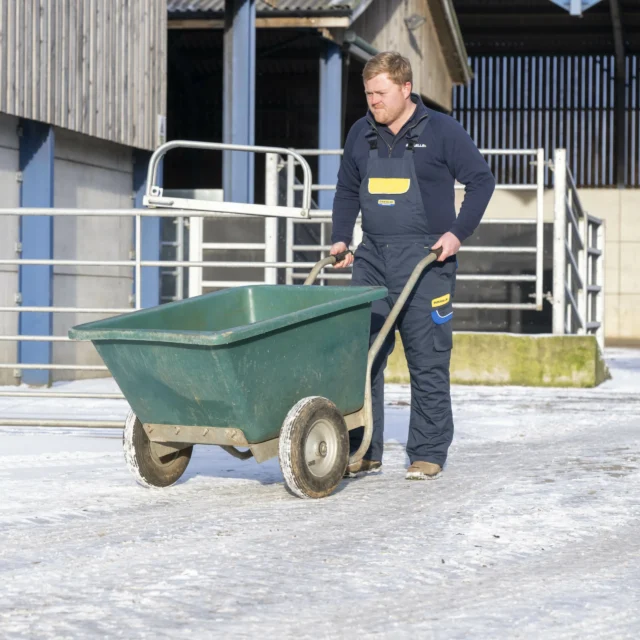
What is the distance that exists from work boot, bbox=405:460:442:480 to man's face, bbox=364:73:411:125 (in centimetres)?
146

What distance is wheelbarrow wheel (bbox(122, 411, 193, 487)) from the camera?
519cm

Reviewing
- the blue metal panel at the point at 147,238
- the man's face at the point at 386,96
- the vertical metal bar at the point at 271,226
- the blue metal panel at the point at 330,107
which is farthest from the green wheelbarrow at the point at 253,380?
the blue metal panel at the point at 330,107

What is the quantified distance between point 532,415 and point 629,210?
14.3m

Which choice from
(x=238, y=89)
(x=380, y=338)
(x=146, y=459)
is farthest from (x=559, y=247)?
(x=146, y=459)

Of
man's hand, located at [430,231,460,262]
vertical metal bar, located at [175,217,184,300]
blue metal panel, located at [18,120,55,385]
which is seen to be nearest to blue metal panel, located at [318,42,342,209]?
vertical metal bar, located at [175,217,184,300]

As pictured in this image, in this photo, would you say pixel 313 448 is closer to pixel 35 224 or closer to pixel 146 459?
pixel 146 459

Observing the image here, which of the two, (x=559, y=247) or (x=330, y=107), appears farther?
(x=330, y=107)

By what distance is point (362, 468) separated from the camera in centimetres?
581

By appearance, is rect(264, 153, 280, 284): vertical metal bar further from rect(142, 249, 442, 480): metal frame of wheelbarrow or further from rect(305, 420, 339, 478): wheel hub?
rect(305, 420, 339, 478): wheel hub

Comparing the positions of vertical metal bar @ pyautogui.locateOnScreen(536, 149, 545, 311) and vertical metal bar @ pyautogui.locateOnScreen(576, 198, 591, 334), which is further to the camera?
vertical metal bar @ pyautogui.locateOnScreen(576, 198, 591, 334)

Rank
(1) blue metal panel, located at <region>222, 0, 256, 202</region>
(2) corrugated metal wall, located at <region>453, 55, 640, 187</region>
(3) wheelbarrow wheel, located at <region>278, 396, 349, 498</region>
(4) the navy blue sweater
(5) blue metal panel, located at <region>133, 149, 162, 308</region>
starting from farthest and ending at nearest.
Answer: (2) corrugated metal wall, located at <region>453, 55, 640, 187</region>
(1) blue metal panel, located at <region>222, 0, 256, 202</region>
(5) blue metal panel, located at <region>133, 149, 162, 308</region>
(4) the navy blue sweater
(3) wheelbarrow wheel, located at <region>278, 396, 349, 498</region>

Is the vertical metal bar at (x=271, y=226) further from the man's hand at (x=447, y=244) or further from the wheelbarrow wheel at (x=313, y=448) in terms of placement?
the wheelbarrow wheel at (x=313, y=448)

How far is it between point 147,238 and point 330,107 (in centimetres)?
322

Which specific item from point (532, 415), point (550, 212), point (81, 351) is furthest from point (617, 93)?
point (532, 415)
